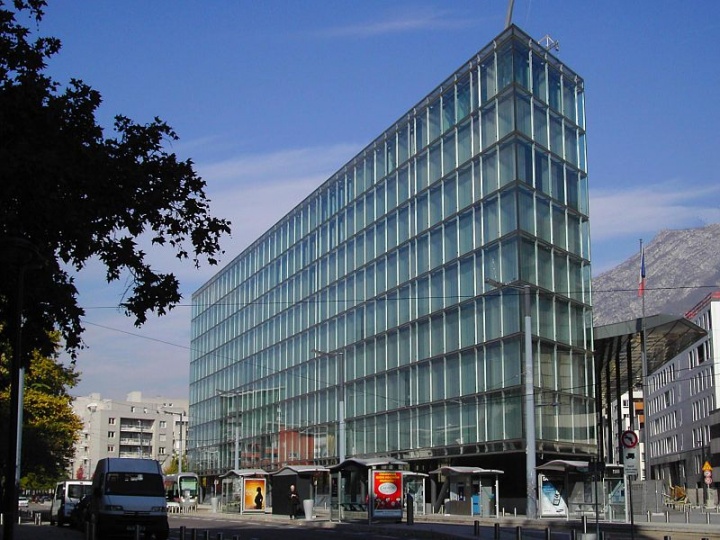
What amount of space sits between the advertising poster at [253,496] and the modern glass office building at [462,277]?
855 cm

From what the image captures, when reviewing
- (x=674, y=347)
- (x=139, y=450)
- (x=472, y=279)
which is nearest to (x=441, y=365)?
(x=472, y=279)

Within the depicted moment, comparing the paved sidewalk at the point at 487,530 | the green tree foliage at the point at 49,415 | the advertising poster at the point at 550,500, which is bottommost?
the paved sidewalk at the point at 487,530

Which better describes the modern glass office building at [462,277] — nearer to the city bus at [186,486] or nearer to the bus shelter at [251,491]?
the bus shelter at [251,491]

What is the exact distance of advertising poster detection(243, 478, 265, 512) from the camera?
196 feet

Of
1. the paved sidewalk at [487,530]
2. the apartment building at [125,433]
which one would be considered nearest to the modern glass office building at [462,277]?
the paved sidewalk at [487,530]

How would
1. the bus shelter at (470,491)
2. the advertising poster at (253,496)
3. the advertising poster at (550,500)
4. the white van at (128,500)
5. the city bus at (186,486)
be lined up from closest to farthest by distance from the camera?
the white van at (128,500) → the advertising poster at (550,500) → the bus shelter at (470,491) → the advertising poster at (253,496) → the city bus at (186,486)

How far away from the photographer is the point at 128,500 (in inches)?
1161

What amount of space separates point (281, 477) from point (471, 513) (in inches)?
471

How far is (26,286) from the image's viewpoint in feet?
78.2

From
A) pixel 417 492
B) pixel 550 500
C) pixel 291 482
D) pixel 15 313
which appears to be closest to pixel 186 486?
pixel 291 482

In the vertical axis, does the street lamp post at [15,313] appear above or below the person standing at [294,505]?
above

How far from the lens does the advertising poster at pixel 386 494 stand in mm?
42938

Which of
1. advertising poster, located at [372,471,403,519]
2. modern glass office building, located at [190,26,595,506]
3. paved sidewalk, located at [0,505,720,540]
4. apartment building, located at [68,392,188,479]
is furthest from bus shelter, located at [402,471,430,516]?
apartment building, located at [68,392,188,479]

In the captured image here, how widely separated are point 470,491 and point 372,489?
42.0ft
